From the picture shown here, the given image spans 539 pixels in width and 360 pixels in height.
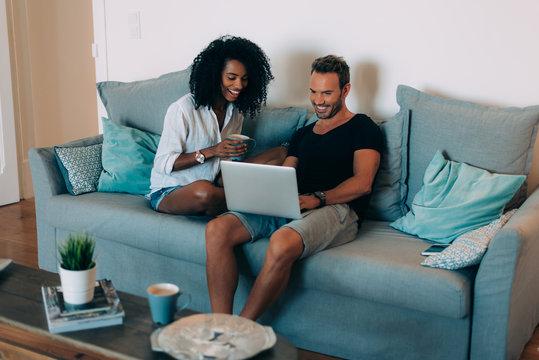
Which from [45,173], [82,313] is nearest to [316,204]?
[82,313]

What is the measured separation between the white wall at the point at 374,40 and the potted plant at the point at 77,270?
164 cm

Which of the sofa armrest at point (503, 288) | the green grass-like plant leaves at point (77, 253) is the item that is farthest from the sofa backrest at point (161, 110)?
the green grass-like plant leaves at point (77, 253)

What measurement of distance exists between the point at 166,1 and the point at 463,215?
6.78 ft

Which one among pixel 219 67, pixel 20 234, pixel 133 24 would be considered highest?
pixel 133 24

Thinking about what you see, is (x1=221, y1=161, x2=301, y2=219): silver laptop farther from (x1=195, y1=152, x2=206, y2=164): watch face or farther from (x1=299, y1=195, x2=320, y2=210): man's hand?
(x1=195, y1=152, x2=206, y2=164): watch face

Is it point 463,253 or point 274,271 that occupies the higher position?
point 463,253

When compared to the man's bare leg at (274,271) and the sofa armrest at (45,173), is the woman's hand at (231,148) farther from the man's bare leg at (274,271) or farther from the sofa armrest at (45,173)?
the sofa armrest at (45,173)

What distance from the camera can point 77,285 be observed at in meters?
1.52

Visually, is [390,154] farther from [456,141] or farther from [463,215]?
[463,215]

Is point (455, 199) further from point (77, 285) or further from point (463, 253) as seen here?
point (77, 285)

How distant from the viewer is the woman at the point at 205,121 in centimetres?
242

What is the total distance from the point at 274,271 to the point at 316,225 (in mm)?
237

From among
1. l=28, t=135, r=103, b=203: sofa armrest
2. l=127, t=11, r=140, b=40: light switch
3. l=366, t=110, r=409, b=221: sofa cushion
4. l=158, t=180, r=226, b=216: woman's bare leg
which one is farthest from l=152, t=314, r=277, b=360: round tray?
l=127, t=11, r=140, b=40: light switch

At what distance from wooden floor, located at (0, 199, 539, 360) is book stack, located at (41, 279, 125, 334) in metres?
1.43
